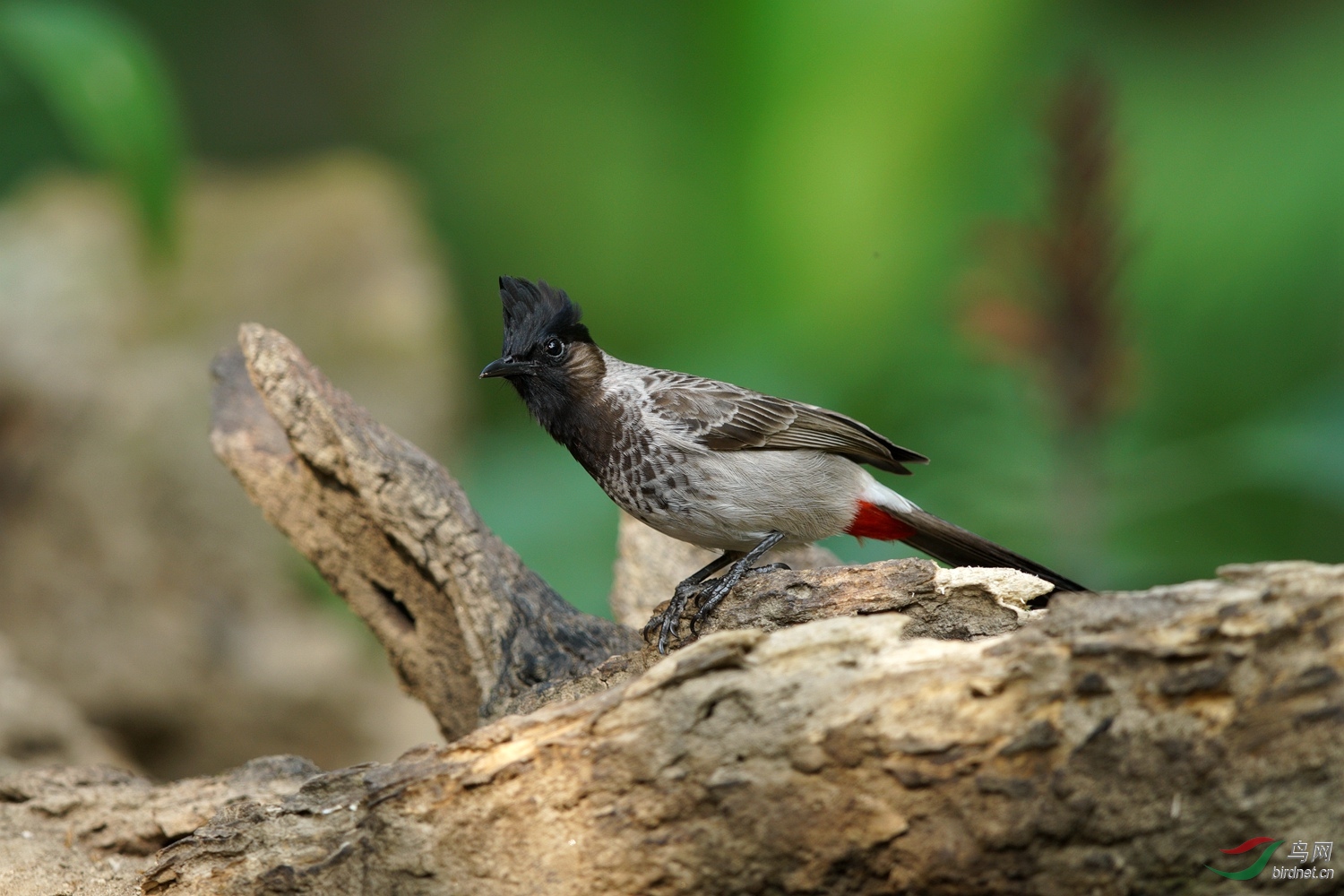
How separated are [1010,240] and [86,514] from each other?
5.25 meters

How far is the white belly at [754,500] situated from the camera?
11.6 feet

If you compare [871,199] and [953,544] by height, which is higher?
[871,199]

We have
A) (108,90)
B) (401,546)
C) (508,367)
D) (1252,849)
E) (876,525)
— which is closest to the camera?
(1252,849)

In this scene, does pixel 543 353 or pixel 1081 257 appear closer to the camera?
pixel 543 353

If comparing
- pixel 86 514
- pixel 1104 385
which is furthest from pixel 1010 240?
pixel 86 514

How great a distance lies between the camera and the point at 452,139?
30.8 feet

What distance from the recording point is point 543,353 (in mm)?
3746

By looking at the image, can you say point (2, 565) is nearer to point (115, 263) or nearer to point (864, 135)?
point (115, 263)

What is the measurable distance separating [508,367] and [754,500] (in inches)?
35.0

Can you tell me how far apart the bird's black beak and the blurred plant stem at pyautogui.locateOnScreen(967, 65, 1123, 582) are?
213cm

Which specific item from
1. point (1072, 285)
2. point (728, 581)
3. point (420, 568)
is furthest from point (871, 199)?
point (420, 568)

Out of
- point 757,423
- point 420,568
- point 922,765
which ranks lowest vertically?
point 922,765

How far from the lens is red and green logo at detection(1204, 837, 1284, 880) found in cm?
198

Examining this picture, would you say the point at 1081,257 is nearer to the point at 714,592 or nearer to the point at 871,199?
the point at 714,592
